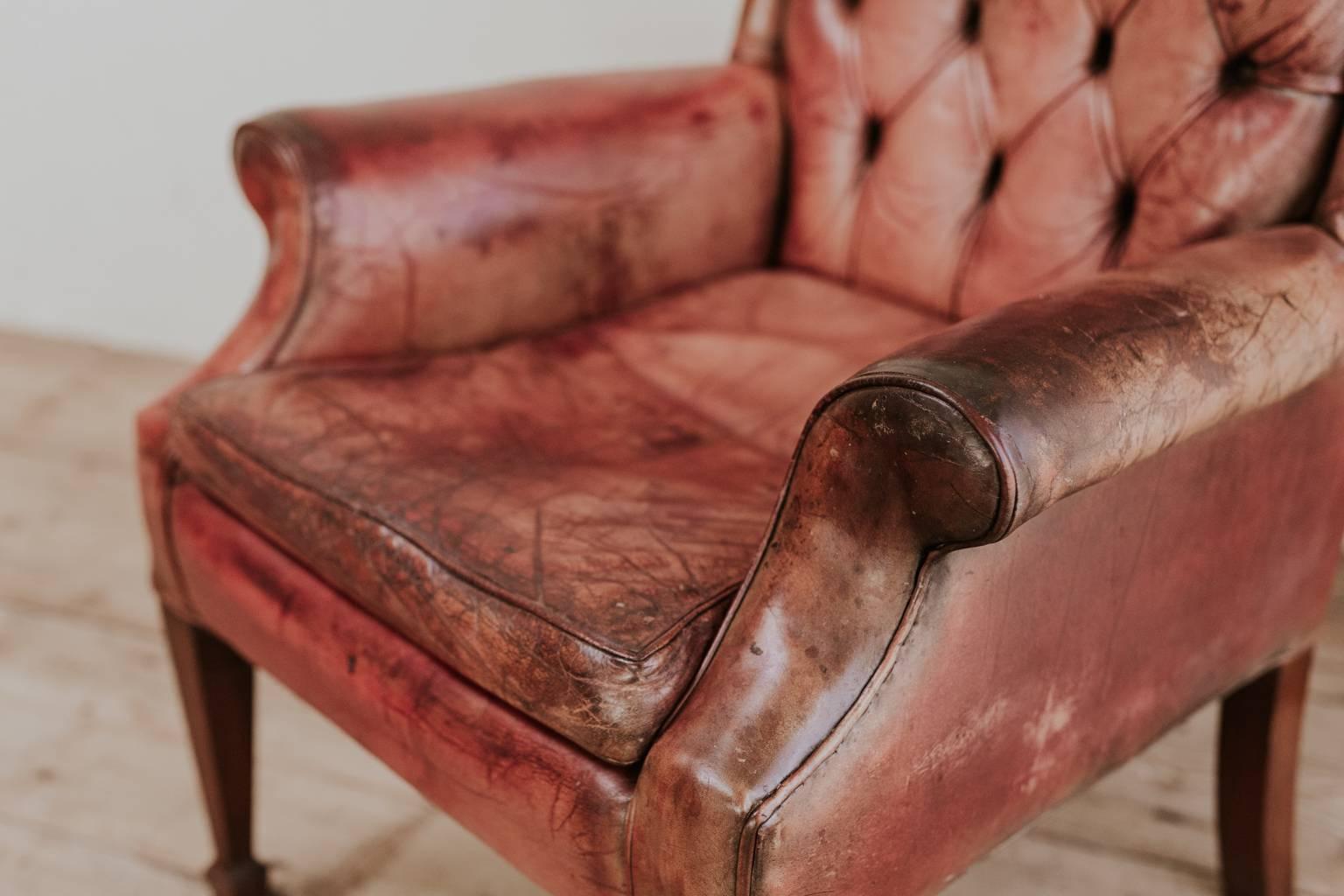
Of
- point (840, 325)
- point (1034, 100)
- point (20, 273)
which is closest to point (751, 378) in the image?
point (840, 325)

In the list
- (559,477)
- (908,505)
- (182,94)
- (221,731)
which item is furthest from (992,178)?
(182,94)

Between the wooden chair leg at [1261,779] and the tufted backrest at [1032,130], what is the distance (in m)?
0.38

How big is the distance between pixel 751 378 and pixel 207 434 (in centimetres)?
44

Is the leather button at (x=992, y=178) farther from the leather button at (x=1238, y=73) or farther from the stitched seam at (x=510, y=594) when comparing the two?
the stitched seam at (x=510, y=594)

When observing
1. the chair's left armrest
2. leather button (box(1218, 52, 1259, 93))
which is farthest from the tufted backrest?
the chair's left armrest

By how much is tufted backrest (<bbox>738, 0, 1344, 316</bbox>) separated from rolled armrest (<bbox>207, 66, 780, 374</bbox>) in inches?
3.2

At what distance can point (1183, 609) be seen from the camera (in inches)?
36.0

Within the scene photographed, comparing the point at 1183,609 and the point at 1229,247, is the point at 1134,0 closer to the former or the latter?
the point at 1229,247

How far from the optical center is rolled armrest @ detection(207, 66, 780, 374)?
1141 mm

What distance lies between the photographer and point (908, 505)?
71cm

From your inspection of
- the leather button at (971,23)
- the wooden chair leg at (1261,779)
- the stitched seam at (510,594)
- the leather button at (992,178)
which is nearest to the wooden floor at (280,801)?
the wooden chair leg at (1261,779)

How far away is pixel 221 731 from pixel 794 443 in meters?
0.56

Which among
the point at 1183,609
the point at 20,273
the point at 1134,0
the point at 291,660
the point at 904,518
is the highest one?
the point at 1134,0

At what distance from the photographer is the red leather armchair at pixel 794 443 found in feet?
2.40
